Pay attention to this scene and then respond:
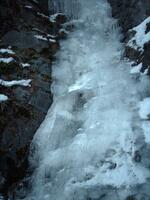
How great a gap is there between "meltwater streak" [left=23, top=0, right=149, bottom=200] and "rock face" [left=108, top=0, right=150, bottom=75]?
444mm

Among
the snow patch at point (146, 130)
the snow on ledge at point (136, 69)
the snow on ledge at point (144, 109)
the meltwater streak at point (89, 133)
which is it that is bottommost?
the meltwater streak at point (89, 133)

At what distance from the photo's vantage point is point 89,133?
7.45m

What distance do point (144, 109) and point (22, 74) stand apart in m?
3.75

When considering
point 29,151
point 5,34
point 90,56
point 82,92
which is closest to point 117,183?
point 29,151

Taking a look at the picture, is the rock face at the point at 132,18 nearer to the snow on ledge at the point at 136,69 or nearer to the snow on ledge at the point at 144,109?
the snow on ledge at the point at 136,69

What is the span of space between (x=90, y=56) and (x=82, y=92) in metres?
2.29

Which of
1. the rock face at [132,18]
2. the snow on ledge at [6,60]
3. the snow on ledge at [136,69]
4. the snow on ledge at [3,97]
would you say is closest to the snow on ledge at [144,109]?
the rock face at [132,18]

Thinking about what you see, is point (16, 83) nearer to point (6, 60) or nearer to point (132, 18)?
point (6, 60)

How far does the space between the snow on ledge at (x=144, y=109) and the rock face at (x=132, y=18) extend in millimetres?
1044

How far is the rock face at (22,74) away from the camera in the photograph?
757 centimetres

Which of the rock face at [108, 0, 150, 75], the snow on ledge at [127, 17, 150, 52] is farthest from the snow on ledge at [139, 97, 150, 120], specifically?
the snow on ledge at [127, 17, 150, 52]

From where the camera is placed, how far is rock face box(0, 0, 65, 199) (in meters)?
7.57

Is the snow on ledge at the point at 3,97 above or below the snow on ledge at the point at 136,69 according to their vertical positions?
below

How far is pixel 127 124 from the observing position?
7.39 m
